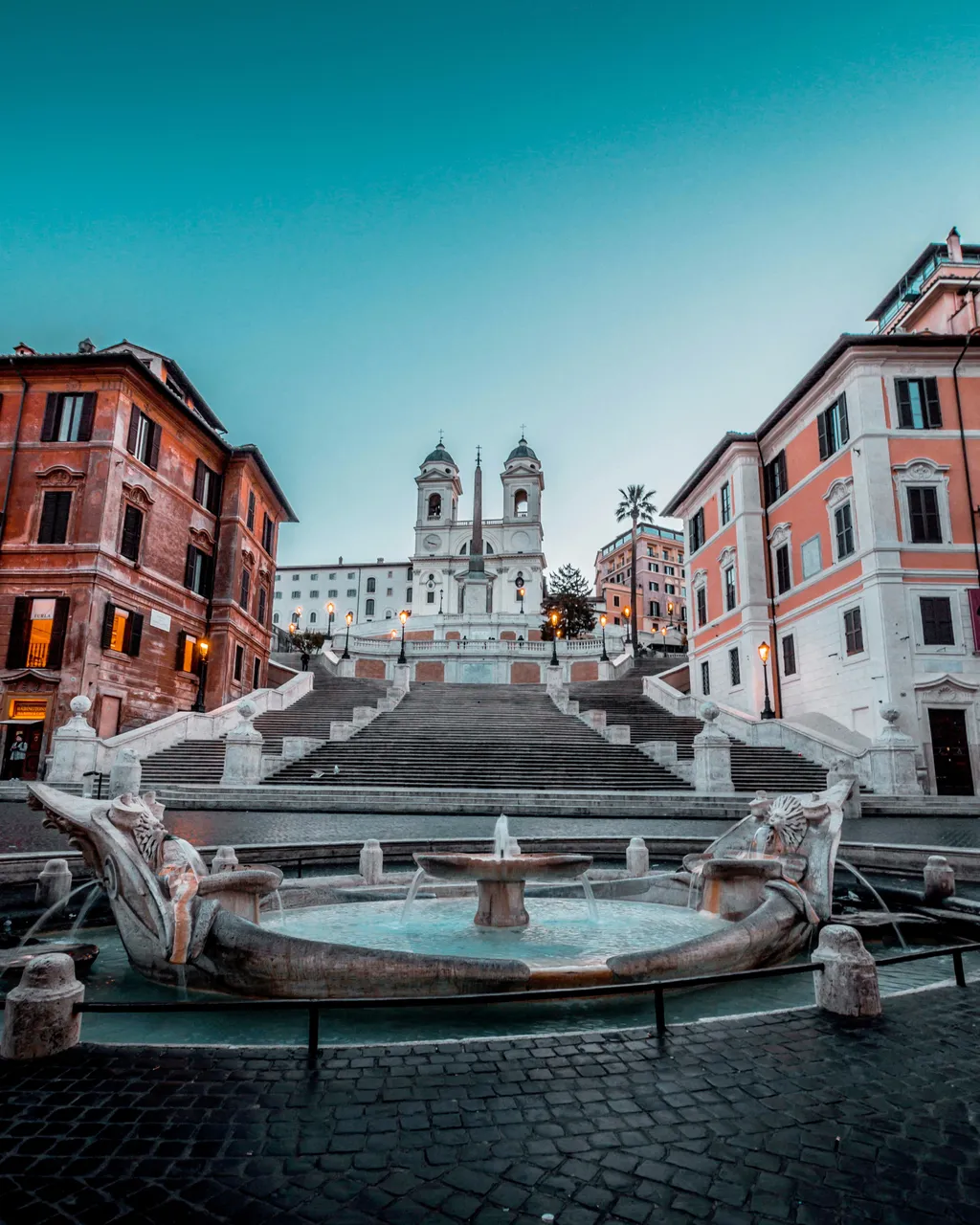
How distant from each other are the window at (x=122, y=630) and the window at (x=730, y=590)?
26.1m

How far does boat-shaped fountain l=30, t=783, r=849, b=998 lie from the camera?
17.2ft

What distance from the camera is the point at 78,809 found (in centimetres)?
570

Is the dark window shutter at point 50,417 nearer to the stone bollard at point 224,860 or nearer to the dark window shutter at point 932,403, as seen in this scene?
the stone bollard at point 224,860

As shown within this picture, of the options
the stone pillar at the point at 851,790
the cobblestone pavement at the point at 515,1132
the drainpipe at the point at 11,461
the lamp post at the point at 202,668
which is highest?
the drainpipe at the point at 11,461

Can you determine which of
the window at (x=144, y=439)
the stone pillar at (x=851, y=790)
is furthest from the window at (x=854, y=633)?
the window at (x=144, y=439)

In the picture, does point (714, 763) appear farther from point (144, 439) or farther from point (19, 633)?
point (144, 439)

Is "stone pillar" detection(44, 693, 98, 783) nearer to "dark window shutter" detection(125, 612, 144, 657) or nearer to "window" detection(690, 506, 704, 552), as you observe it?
"dark window shutter" detection(125, 612, 144, 657)

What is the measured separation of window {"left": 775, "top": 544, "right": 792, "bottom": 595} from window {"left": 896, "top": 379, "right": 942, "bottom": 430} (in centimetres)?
688

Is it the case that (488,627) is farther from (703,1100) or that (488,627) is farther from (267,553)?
(703,1100)

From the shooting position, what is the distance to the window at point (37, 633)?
26.4 m

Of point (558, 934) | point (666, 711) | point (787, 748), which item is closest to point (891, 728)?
point (787, 748)

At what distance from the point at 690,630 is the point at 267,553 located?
24828mm

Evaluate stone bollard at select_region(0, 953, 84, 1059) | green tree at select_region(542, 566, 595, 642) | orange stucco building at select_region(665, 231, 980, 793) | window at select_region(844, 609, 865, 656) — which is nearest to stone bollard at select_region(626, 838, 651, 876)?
stone bollard at select_region(0, 953, 84, 1059)

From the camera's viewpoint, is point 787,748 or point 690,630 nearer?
point 787,748
